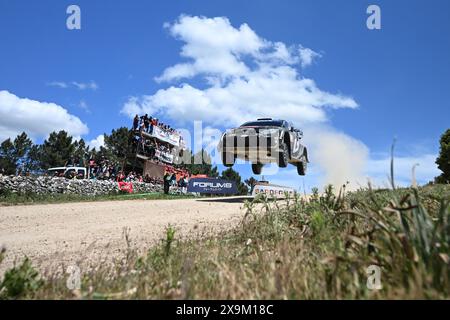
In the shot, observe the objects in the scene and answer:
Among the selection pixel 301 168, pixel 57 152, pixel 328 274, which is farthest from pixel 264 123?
pixel 57 152

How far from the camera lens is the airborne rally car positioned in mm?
13492

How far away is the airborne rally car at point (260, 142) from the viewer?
13492 millimetres

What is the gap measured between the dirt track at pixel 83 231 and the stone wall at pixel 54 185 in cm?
746

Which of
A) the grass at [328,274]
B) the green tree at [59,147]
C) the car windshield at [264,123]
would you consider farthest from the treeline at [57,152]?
the grass at [328,274]

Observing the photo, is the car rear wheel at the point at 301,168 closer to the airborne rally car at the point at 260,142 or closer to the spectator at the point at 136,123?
the airborne rally car at the point at 260,142

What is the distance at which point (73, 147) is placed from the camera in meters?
54.7

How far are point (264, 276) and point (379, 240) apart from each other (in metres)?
0.84

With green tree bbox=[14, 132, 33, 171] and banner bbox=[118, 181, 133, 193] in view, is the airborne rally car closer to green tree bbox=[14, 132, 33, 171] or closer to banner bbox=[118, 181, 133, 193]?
banner bbox=[118, 181, 133, 193]

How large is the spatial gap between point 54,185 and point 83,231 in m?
14.4

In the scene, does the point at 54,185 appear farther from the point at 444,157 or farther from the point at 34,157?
the point at 34,157

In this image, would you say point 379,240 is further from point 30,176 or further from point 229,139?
point 30,176

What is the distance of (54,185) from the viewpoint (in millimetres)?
19531
